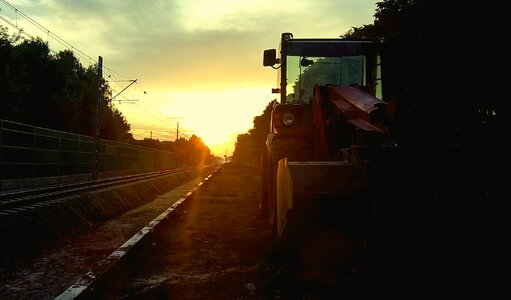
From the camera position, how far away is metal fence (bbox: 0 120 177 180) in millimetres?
20114

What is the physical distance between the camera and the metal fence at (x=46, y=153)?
20.1 m

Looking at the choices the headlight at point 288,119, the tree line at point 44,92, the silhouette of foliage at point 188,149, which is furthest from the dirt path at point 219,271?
the silhouette of foliage at point 188,149

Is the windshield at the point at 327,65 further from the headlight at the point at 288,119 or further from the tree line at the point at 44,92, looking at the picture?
the tree line at the point at 44,92

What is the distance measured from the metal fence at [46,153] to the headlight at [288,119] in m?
17.2

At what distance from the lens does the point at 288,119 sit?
262 inches

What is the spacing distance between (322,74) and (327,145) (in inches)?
94.6

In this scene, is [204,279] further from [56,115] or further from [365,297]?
[56,115]

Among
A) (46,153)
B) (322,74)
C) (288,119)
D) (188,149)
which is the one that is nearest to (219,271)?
(288,119)

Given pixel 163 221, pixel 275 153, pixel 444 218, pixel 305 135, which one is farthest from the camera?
pixel 163 221

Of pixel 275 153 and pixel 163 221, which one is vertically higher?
pixel 275 153

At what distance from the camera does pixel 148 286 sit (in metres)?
4.64

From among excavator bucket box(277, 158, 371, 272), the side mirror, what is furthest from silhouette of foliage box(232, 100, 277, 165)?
excavator bucket box(277, 158, 371, 272)

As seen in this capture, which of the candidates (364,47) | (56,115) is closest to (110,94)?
(56,115)

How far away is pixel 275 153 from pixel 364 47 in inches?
124
